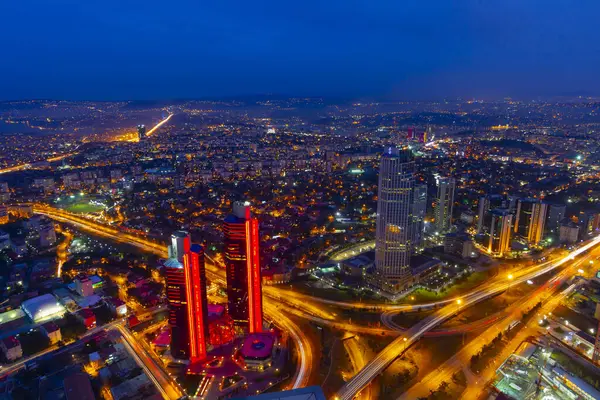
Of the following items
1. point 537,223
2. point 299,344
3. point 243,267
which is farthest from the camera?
point 537,223

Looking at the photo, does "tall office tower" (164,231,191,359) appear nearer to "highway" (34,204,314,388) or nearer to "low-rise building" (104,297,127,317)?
"highway" (34,204,314,388)

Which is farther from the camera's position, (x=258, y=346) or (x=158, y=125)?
(x=158, y=125)

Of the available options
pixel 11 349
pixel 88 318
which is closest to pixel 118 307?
pixel 88 318

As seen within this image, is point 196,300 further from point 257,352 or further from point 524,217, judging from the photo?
point 524,217

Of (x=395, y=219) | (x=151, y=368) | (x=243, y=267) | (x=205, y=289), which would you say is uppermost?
(x=395, y=219)

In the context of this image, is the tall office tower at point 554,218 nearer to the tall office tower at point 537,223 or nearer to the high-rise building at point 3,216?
the tall office tower at point 537,223

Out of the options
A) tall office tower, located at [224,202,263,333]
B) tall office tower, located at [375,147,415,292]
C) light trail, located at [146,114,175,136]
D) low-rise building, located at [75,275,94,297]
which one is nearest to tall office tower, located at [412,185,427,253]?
tall office tower, located at [375,147,415,292]

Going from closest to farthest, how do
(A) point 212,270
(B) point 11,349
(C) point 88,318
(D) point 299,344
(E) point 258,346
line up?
(E) point 258,346, (B) point 11,349, (D) point 299,344, (C) point 88,318, (A) point 212,270
